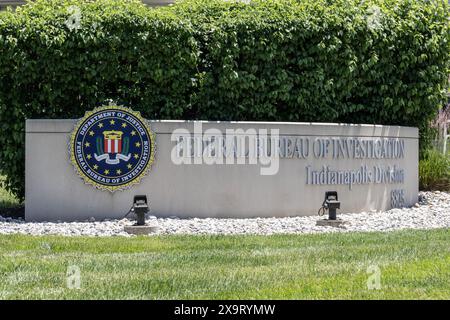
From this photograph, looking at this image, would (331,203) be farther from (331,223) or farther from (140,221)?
(140,221)

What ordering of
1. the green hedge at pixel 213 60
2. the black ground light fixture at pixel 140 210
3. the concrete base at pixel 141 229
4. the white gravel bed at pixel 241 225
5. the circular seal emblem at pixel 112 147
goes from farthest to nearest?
the green hedge at pixel 213 60
the circular seal emblem at pixel 112 147
the white gravel bed at pixel 241 225
the black ground light fixture at pixel 140 210
the concrete base at pixel 141 229

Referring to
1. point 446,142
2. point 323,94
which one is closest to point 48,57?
point 323,94

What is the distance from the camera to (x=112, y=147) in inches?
477

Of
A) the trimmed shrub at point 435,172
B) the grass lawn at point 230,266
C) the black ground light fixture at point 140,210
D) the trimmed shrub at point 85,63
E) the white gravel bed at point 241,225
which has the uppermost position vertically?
the trimmed shrub at point 85,63

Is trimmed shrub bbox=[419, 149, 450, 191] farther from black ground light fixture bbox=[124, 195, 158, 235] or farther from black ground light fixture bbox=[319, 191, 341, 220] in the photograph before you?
black ground light fixture bbox=[124, 195, 158, 235]

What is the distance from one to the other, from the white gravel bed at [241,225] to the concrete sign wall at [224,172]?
29 centimetres

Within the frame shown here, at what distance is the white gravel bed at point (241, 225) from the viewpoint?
11023 millimetres

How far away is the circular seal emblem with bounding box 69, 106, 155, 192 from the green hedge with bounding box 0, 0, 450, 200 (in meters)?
0.54

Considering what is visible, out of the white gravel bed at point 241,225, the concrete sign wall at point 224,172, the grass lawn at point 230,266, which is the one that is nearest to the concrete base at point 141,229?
the white gravel bed at point 241,225

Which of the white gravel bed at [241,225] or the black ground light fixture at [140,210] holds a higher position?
the black ground light fixture at [140,210]

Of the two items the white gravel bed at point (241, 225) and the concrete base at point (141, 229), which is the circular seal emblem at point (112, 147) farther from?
the concrete base at point (141, 229)

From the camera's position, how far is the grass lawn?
22.4 ft
